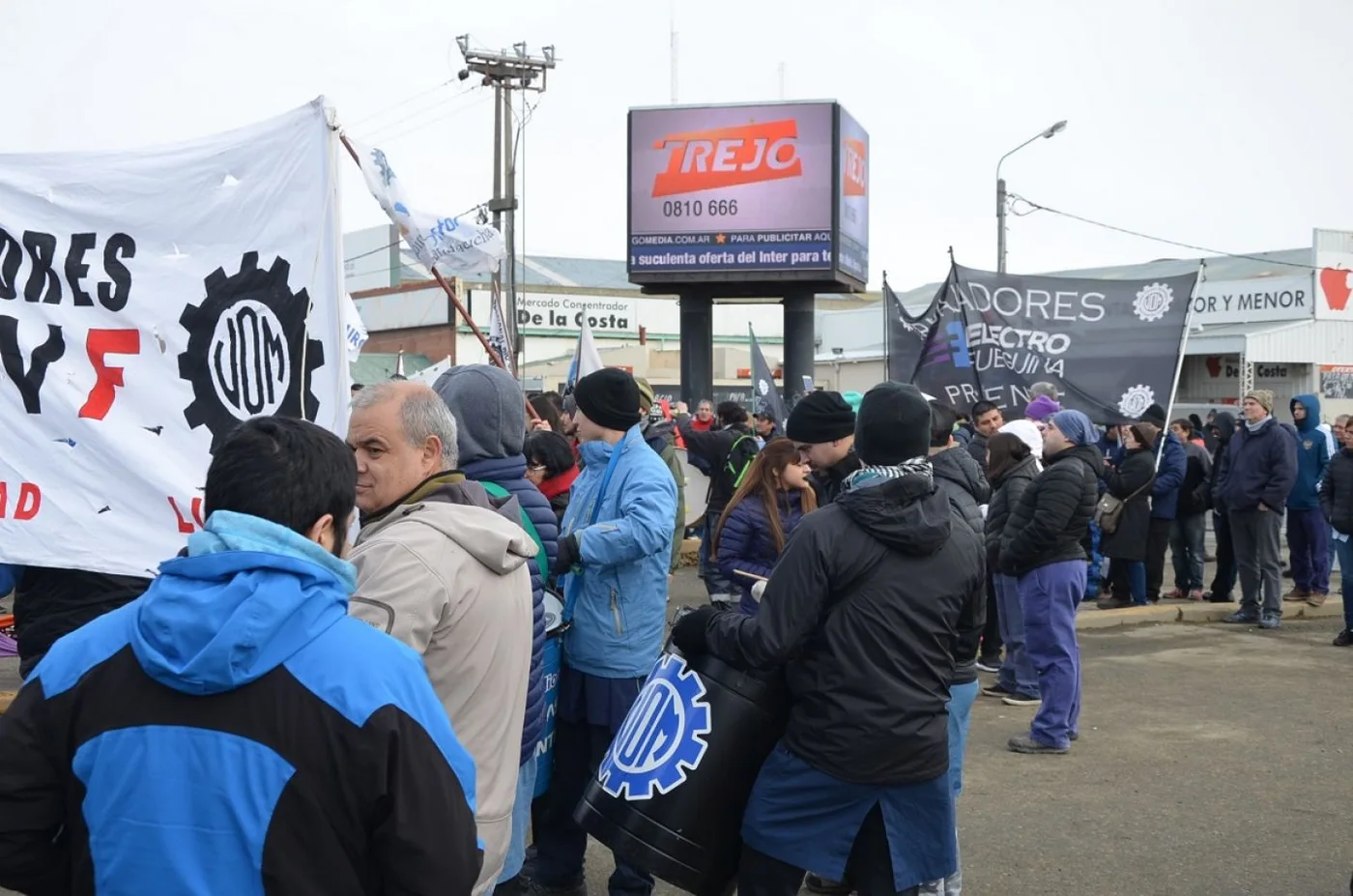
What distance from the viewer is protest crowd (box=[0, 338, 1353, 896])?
1.82 m

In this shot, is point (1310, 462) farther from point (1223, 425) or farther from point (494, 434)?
point (494, 434)

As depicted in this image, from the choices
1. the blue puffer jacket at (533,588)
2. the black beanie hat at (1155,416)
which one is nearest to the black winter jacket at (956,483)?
the blue puffer jacket at (533,588)

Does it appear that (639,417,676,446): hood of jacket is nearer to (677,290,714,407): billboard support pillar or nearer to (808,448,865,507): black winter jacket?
(808,448,865,507): black winter jacket

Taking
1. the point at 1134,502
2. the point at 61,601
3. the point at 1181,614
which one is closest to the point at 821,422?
the point at 61,601

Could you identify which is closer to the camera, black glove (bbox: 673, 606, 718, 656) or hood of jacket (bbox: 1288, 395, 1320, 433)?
black glove (bbox: 673, 606, 718, 656)

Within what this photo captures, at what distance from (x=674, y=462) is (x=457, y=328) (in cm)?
4042

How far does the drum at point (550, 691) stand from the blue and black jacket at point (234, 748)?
2645 millimetres

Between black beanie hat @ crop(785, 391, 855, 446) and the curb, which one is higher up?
black beanie hat @ crop(785, 391, 855, 446)

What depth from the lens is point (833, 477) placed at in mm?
6570

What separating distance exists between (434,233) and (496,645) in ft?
17.4

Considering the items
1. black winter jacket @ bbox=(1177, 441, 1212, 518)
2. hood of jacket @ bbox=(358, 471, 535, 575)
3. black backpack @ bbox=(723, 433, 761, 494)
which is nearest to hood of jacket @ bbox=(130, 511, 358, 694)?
hood of jacket @ bbox=(358, 471, 535, 575)

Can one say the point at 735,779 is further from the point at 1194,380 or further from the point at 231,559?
the point at 1194,380

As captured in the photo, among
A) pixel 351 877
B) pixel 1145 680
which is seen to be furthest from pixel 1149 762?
pixel 351 877

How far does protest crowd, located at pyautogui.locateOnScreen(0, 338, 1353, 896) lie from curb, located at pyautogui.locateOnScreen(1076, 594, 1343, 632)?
127 inches
